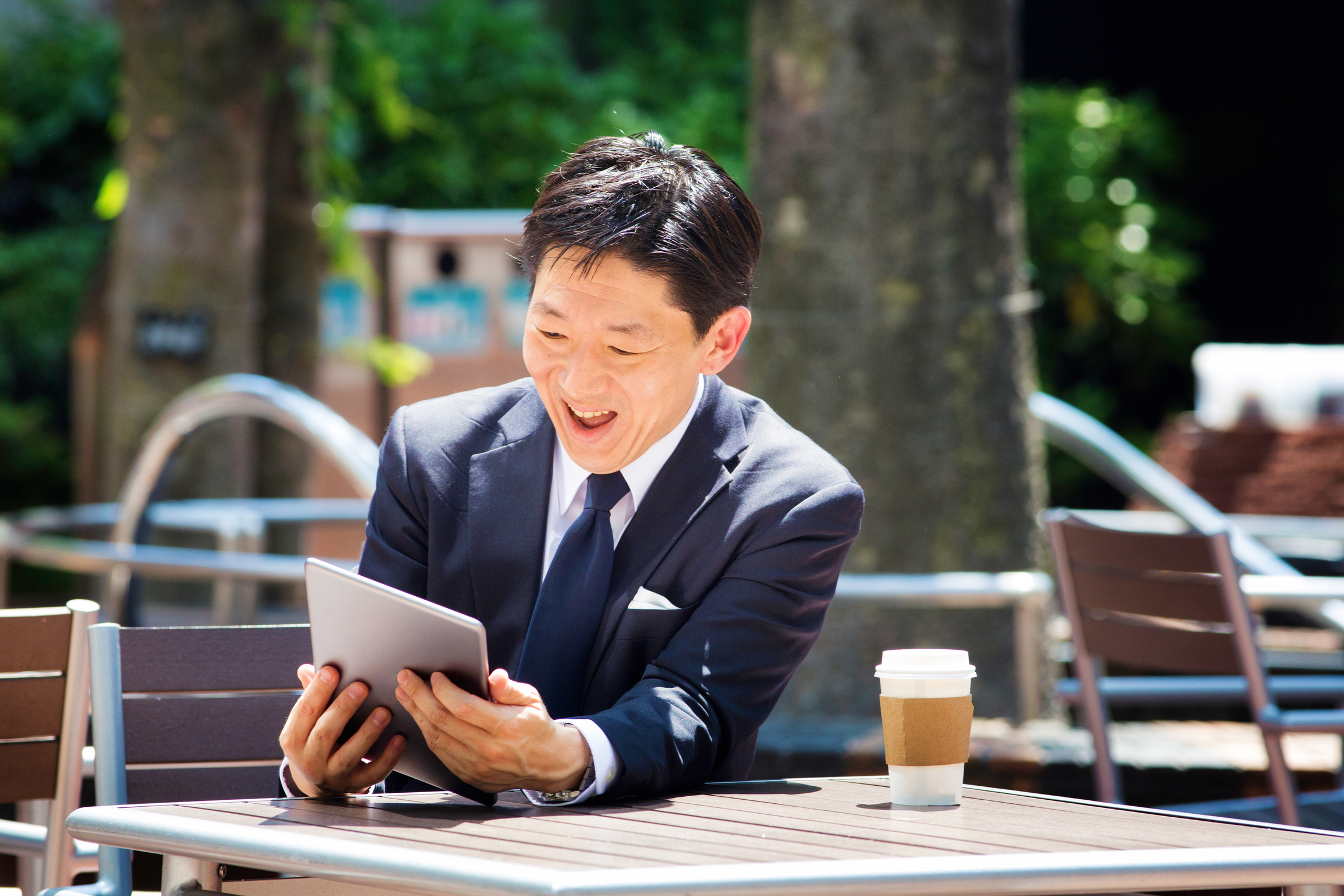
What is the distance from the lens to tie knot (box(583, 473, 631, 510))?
2029mm

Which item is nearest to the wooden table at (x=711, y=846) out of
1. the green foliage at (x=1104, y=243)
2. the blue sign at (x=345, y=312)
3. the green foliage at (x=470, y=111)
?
the blue sign at (x=345, y=312)

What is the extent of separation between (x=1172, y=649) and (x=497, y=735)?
6.21 ft

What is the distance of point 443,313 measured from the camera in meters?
7.99

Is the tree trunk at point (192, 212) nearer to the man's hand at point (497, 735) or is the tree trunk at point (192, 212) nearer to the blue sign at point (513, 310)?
the blue sign at point (513, 310)

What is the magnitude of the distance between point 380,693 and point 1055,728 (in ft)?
8.97

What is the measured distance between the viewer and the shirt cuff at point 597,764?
170 centimetres

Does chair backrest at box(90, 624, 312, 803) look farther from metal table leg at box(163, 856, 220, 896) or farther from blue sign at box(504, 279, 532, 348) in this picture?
blue sign at box(504, 279, 532, 348)

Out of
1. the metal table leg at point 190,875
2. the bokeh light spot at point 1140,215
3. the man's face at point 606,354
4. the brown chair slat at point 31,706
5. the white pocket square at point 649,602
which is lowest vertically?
the metal table leg at point 190,875

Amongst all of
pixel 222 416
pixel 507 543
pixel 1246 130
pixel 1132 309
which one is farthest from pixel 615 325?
pixel 1246 130

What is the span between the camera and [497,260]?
7961 millimetres

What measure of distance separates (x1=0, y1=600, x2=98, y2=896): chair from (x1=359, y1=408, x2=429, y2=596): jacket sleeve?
15.8 inches

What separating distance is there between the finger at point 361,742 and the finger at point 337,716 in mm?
16

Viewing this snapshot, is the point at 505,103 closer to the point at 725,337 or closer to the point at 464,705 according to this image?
the point at 725,337

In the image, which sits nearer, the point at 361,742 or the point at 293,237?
the point at 361,742
